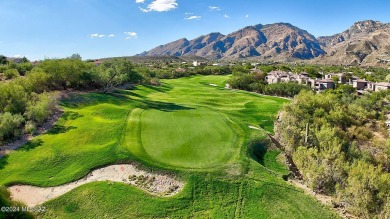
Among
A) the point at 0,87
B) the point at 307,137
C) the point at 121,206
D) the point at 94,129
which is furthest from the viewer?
the point at 0,87

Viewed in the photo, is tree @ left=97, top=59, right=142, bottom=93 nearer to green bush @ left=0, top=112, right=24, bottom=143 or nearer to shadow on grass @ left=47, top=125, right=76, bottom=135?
shadow on grass @ left=47, top=125, right=76, bottom=135

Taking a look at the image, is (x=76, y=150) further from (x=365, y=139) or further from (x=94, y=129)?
(x=365, y=139)

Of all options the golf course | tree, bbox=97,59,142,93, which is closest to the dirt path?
the golf course

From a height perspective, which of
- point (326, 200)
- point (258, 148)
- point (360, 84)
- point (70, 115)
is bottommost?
point (326, 200)

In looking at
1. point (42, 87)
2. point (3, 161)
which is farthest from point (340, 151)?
point (42, 87)

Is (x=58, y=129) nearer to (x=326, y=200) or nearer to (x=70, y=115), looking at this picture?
(x=70, y=115)

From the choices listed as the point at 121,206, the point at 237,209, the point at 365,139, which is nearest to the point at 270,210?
the point at 237,209
